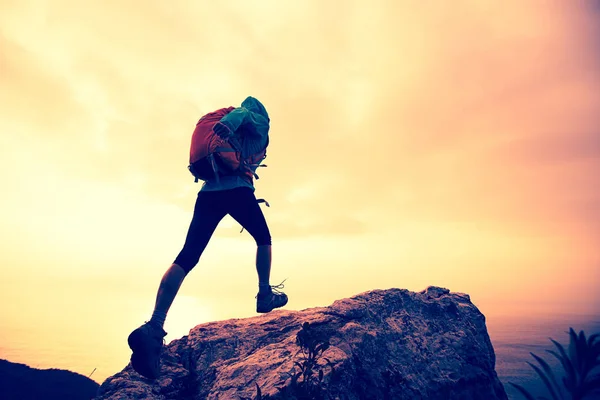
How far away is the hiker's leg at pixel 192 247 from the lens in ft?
14.2

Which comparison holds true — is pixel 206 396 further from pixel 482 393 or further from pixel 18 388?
pixel 18 388

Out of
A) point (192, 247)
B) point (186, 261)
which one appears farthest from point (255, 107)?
point (186, 261)

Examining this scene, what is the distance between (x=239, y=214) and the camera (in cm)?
493

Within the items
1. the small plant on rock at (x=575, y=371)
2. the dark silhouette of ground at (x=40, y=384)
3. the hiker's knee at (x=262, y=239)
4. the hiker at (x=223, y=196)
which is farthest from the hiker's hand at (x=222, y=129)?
the dark silhouette of ground at (x=40, y=384)

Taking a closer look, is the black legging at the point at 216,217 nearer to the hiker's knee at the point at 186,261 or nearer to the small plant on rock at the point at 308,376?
the hiker's knee at the point at 186,261

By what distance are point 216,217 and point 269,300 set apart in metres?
1.29

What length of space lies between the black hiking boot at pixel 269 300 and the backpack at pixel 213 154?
158 cm

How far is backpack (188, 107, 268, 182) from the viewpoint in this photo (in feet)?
15.0

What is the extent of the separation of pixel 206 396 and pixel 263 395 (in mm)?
872

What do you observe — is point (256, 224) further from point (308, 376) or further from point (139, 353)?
point (308, 376)

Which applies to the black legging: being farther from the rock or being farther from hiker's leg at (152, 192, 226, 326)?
the rock

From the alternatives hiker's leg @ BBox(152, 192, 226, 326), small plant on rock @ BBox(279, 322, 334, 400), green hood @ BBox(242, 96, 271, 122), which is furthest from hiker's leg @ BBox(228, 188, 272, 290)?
small plant on rock @ BBox(279, 322, 334, 400)

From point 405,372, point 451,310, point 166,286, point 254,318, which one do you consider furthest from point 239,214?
point 451,310

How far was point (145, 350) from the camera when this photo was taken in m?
4.07
